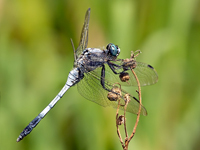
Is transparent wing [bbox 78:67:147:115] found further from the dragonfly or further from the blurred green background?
the blurred green background

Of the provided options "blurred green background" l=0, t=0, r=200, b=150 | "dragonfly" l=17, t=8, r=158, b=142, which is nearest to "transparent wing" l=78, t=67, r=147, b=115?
"dragonfly" l=17, t=8, r=158, b=142

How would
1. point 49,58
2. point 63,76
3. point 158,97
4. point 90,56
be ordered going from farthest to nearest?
point 49,58 < point 63,76 < point 158,97 < point 90,56

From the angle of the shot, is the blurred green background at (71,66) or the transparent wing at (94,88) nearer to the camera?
the transparent wing at (94,88)

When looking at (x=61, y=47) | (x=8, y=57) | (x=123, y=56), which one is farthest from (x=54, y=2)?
(x=123, y=56)

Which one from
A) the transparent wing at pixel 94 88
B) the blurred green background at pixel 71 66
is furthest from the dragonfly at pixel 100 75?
the blurred green background at pixel 71 66

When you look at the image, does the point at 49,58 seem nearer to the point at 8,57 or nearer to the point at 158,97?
the point at 8,57

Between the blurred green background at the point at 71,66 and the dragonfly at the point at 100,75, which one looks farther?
the blurred green background at the point at 71,66

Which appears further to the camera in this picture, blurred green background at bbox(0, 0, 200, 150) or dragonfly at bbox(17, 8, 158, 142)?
blurred green background at bbox(0, 0, 200, 150)

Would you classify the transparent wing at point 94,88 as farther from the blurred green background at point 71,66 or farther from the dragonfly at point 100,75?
the blurred green background at point 71,66
